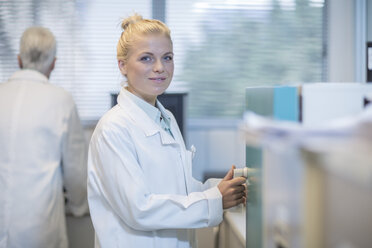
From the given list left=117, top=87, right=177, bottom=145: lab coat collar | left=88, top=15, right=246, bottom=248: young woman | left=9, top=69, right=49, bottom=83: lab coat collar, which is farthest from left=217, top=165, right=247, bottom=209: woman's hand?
left=9, top=69, right=49, bottom=83: lab coat collar

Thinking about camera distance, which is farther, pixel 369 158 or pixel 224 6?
pixel 224 6

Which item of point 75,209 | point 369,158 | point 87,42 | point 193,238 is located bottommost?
point 75,209

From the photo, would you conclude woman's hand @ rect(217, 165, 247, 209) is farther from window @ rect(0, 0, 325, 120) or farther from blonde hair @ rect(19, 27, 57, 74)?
window @ rect(0, 0, 325, 120)

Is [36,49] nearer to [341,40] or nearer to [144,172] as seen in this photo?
[144,172]

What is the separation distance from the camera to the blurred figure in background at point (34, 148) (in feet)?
6.94

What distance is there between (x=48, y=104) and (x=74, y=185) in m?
0.47

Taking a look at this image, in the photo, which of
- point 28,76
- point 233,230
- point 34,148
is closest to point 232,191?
point 233,230

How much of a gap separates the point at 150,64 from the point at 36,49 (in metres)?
1.15

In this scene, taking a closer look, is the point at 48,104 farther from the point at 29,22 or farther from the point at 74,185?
the point at 29,22

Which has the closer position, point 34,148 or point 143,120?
point 143,120

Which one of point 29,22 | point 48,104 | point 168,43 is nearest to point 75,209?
point 48,104

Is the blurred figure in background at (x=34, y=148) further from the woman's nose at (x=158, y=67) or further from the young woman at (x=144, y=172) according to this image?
the woman's nose at (x=158, y=67)

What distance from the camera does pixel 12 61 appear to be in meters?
2.97

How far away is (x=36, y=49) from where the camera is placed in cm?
227
